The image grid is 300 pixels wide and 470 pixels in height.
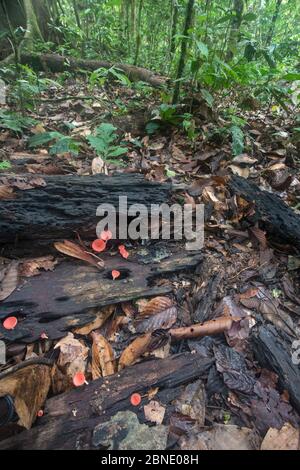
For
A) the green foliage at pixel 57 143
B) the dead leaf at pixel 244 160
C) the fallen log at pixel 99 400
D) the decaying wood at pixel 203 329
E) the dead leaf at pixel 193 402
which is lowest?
the dead leaf at pixel 193 402

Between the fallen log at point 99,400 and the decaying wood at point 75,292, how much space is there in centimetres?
42

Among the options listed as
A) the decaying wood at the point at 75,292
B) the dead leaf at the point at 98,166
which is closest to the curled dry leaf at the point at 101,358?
the decaying wood at the point at 75,292

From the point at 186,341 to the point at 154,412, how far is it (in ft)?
1.72

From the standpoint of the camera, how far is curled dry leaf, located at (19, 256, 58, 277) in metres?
2.24

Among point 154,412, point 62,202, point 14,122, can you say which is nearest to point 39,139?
point 14,122

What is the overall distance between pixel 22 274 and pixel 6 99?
12.2 feet

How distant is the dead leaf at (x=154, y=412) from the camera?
1.69 metres

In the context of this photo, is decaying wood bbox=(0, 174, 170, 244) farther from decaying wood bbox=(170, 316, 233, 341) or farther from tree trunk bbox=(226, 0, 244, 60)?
tree trunk bbox=(226, 0, 244, 60)

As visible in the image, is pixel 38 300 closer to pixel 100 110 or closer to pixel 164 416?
pixel 164 416

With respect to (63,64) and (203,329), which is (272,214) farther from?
(63,64)

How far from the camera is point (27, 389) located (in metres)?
1.70

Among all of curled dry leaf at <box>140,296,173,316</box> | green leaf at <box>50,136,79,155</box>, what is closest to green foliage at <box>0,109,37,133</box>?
green leaf at <box>50,136,79,155</box>

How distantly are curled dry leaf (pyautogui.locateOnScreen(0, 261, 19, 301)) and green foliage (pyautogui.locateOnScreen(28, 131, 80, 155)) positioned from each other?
1570 millimetres

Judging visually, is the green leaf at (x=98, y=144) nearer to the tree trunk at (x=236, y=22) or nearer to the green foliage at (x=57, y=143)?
the green foliage at (x=57, y=143)
